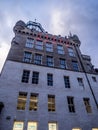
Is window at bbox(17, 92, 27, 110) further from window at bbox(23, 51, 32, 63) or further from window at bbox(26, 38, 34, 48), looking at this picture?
window at bbox(26, 38, 34, 48)

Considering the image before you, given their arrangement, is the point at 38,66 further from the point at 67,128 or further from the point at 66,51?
the point at 67,128

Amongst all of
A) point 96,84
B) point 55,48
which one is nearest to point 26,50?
point 55,48

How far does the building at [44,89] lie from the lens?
14665mm

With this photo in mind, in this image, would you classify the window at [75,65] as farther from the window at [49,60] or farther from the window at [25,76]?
the window at [25,76]

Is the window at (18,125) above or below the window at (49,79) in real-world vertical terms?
below

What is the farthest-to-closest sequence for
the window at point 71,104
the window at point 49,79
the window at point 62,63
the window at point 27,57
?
the window at point 62,63
the window at point 27,57
the window at point 49,79
the window at point 71,104

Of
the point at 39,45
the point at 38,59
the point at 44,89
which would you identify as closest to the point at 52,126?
the point at 44,89

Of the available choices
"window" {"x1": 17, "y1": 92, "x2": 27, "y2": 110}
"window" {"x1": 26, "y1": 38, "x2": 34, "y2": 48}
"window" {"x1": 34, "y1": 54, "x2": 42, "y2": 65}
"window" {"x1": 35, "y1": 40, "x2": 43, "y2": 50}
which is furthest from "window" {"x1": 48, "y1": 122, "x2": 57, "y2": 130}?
"window" {"x1": 26, "y1": 38, "x2": 34, "y2": 48}

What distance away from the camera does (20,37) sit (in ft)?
79.1

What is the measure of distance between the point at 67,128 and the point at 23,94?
7214 mm

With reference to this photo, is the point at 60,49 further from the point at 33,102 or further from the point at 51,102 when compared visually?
the point at 33,102

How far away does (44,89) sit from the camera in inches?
693

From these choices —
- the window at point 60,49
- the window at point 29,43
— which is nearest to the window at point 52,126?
the window at point 60,49

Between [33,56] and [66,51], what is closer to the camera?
[33,56]
